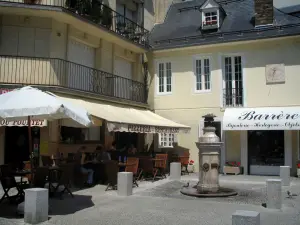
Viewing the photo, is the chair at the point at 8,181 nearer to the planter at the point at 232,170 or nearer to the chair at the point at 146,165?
the chair at the point at 146,165

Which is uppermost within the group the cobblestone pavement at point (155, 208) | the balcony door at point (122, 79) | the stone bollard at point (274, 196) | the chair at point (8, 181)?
the balcony door at point (122, 79)

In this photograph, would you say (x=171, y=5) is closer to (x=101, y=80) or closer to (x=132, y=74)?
(x=132, y=74)

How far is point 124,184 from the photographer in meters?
11.7

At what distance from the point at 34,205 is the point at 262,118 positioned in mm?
12368

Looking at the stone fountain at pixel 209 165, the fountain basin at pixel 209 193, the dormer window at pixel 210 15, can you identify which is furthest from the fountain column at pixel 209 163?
the dormer window at pixel 210 15

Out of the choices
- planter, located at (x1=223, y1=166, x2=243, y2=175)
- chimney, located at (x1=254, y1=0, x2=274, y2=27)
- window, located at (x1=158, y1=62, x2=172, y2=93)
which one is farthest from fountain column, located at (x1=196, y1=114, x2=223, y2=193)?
chimney, located at (x1=254, y1=0, x2=274, y2=27)

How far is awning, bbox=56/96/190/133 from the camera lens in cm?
1402

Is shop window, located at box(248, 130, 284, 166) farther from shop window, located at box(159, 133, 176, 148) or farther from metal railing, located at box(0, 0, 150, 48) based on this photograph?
metal railing, located at box(0, 0, 150, 48)

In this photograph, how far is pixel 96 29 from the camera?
55.8 feet

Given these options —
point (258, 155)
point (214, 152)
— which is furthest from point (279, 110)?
point (214, 152)

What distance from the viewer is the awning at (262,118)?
17.0m

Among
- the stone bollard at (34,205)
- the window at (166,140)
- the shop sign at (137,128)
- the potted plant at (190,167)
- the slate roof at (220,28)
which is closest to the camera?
the stone bollard at (34,205)

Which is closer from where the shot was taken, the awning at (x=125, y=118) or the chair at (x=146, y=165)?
the awning at (x=125, y=118)

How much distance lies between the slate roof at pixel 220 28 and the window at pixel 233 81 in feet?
4.01
